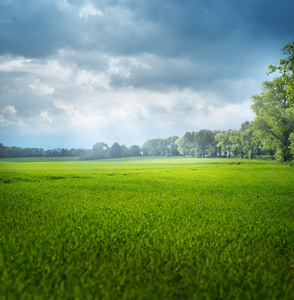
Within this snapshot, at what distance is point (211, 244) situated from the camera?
3.35 metres

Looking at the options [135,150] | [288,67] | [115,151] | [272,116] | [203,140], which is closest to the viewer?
[288,67]

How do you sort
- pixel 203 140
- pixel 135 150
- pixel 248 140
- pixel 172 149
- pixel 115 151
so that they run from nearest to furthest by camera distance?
pixel 248 140, pixel 115 151, pixel 203 140, pixel 135 150, pixel 172 149

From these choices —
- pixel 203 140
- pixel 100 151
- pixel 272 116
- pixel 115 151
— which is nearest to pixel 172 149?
pixel 203 140

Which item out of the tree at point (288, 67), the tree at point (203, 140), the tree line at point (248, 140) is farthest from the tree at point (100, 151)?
the tree at point (288, 67)

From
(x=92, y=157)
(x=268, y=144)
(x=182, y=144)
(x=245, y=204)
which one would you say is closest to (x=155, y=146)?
(x=182, y=144)

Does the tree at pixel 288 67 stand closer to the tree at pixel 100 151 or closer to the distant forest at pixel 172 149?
the distant forest at pixel 172 149

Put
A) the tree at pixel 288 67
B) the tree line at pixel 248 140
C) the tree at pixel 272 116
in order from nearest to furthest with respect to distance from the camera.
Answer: the tree at pixel 288 67 → the tree line at pixel 248 140 → the tree at pixel 272 116

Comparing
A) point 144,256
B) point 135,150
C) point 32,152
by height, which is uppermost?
point 135,150

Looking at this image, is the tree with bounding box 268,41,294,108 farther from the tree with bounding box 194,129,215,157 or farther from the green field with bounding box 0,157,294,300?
the tree with bounding box 194,129,215,157

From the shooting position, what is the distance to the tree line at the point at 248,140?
26017 millimetres

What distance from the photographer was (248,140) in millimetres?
84875

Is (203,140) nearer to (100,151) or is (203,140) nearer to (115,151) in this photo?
(115,151)

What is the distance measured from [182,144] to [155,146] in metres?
29.3

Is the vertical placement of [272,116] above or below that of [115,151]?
above
